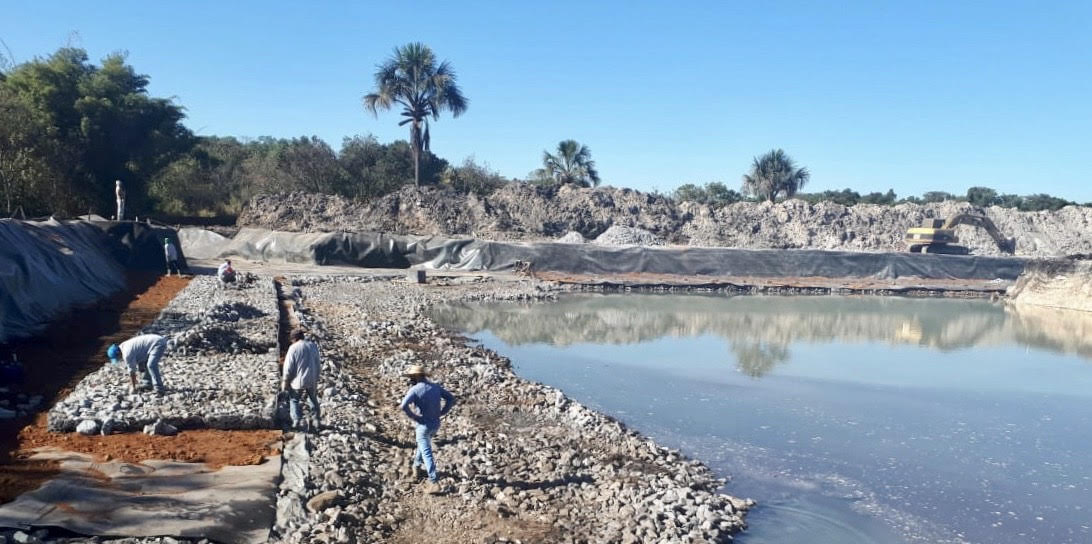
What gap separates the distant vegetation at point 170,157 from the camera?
25.7 meters

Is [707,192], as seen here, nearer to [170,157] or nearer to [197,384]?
[170,157]

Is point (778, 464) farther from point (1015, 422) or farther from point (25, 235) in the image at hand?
point (25, 235)

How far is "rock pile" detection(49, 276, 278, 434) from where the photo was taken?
688 cm

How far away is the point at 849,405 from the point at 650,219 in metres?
33.2

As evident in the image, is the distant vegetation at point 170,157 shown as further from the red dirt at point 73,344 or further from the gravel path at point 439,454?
the gravel path at point 439,454

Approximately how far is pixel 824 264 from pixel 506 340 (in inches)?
844

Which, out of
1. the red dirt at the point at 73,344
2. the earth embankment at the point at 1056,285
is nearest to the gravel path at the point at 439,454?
the red dirt at the point at 73,344

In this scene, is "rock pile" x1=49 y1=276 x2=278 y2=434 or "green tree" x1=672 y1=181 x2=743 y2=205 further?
"green tree" x1=672 y1=181 x2=743 y2=205

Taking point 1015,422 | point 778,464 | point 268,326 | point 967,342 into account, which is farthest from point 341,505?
point 967,342

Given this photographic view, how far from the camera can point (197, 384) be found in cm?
827

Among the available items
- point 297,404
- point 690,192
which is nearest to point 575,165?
point 690,192

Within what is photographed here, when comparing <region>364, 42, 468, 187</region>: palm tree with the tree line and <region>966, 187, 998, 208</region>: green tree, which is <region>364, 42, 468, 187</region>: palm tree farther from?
<region>966, 187, 998, 208</region>: green tree

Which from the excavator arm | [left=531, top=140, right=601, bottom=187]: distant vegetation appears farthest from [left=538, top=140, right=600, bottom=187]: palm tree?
the excavator arm

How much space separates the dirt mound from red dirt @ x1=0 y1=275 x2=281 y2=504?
25865mm
